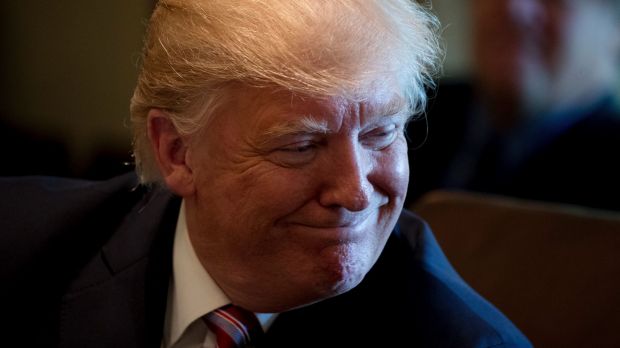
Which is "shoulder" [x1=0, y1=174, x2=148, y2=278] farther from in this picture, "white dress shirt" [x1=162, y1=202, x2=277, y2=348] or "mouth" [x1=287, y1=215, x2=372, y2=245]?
"mouth" [x1=287, y1=215, x2=372, y2=245]

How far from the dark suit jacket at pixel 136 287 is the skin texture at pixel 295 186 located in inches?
5.6

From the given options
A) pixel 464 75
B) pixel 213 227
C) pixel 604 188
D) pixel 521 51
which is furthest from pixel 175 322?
pixel 464 75

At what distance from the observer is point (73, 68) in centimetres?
468

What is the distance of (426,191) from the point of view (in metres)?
3.07

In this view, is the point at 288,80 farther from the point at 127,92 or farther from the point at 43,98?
the point at 43,98

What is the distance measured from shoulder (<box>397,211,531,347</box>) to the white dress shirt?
0.81 feet

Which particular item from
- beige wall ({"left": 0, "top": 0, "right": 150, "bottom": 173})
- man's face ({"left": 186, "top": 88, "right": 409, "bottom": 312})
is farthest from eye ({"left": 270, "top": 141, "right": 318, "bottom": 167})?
beige wall ({"left": 0, "top": 0, "right": 150, "bottom": 173})

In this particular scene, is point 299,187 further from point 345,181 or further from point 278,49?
point 278,49

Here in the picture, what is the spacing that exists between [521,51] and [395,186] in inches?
70.1

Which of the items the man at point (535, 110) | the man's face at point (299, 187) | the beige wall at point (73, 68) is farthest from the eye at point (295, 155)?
the beige wall at point (73, 68)

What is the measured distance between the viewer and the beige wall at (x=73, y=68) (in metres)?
4.46

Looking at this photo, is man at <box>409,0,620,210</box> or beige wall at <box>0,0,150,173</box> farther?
beige wall at <box>0,0,150,173</box>

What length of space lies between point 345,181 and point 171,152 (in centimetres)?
31

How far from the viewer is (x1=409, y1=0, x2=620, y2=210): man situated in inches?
109
